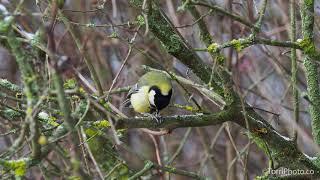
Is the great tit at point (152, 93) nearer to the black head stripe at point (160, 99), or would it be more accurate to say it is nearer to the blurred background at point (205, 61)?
the black head stripe at point (160, 99)

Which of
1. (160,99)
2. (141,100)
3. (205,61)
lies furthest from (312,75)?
(205,61)

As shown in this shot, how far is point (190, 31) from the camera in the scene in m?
4.95

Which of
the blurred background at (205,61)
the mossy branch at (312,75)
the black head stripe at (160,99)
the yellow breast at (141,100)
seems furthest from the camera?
the blurred background at (205,61)

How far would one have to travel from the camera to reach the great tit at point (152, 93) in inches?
136

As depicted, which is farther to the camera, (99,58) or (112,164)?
(99,58)

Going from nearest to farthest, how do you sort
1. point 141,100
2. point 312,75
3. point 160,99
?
1. point 312,75
2. point 160,99
3. point 141,100

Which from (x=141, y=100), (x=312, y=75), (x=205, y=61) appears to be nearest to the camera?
(x=312, y=75)

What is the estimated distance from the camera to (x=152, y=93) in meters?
3.52

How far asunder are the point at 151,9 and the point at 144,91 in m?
1.05

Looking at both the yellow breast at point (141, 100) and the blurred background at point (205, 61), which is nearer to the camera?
the yellow breast at point (141, 100)

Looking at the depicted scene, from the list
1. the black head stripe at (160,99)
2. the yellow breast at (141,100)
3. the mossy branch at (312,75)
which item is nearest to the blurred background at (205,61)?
the yellow breast at (141,100)

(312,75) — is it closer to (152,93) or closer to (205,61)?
(152,93)

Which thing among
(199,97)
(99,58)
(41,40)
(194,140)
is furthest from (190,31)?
(41,40)

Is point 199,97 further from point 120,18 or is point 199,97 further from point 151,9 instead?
point 151,9
